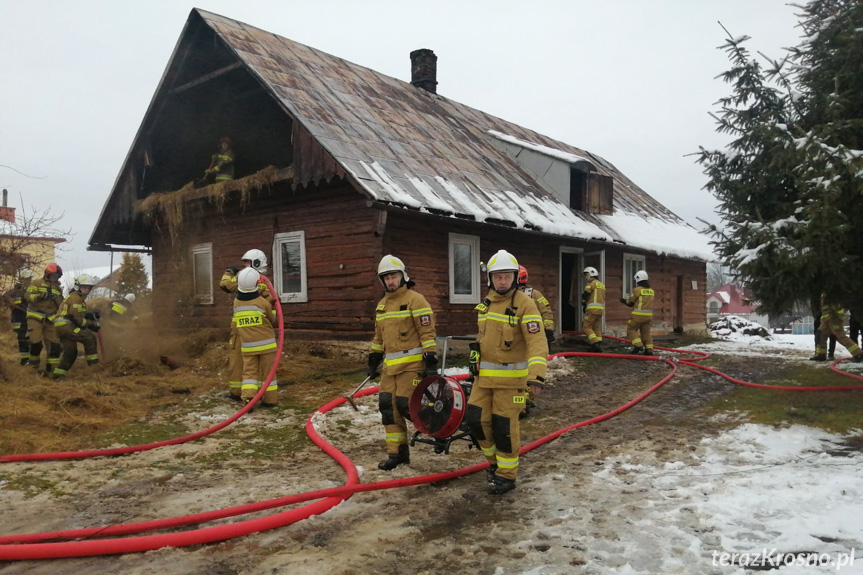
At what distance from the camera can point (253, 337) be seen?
7598 mm

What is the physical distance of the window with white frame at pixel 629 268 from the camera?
Result: 17.0 meters

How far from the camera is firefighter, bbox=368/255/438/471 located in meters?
5.10

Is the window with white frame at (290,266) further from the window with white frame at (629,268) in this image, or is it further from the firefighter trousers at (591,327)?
the window with white frame at (629,268)

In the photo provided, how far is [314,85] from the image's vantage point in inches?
503

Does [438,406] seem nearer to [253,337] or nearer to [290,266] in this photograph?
[253,337]

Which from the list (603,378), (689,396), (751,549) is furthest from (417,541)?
(603,378)

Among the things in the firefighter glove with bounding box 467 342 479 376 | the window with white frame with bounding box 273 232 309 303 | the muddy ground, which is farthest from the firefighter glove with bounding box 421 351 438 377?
the window with white frame with bounding box 273 232 309 303

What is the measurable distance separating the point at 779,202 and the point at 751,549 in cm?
533

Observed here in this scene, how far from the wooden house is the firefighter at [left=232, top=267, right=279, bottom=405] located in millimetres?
2621

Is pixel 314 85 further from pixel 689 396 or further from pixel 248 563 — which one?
pixel 248 563

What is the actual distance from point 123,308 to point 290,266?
332cm

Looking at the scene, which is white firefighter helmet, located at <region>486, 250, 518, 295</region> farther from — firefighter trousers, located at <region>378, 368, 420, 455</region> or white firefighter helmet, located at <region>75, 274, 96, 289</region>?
white firefighter helmet, located at <region>75, 274, 96, 289</region>

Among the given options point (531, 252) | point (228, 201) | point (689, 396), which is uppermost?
point (228, 201)

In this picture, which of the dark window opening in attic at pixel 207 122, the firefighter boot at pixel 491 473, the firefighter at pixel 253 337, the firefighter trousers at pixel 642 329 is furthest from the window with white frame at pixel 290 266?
the firefighter boot at pixel 491 473
